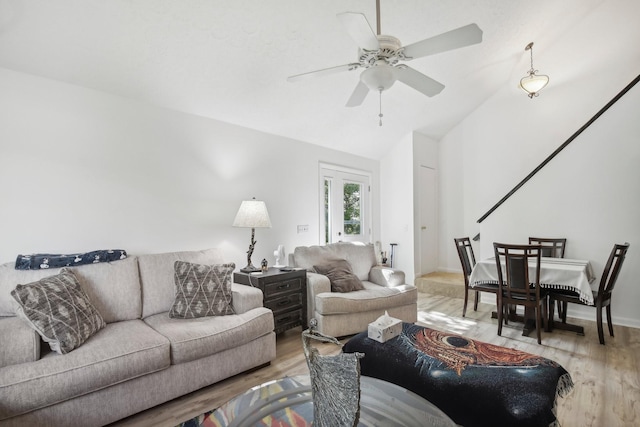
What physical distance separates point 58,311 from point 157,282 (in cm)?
79

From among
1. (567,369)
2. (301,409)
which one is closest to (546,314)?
(567,369)

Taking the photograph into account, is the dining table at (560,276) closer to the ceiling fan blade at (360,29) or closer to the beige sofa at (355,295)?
the beige sofa at (355,295)

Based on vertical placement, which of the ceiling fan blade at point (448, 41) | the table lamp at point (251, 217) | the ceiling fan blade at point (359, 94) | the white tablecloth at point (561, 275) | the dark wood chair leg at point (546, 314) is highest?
the ceiling fan blade at point (448, 41)

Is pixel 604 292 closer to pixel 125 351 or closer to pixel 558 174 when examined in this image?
pixel 558 174

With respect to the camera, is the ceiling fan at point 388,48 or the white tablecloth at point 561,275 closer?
the ceiling fan at point 388,48

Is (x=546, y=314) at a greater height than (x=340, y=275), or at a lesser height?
lesser

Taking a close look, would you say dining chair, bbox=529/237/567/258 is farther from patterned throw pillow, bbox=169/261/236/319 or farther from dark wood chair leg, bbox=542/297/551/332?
patterned throw pillow, bbox=169/261/236/319

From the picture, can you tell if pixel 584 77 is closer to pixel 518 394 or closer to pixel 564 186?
pixel 564 186

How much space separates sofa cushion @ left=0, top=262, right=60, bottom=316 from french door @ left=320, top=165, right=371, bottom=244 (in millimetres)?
3150

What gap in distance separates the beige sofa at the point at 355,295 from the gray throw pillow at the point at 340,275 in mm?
66

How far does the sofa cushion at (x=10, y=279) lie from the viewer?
2008mm

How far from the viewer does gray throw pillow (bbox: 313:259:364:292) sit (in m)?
3.33

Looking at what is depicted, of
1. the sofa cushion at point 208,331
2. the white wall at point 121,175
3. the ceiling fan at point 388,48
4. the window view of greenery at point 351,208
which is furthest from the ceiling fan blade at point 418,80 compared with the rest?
Answer: the window view of greenery at point 351,208

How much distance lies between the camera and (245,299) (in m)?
2.61
